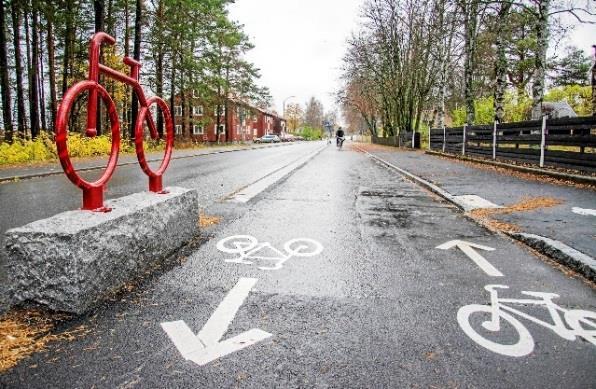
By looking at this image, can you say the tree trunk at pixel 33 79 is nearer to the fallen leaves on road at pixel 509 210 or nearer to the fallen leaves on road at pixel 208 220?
the fallen leaves on road at pixel 208 220

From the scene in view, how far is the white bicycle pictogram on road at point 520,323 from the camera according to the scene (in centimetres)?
267

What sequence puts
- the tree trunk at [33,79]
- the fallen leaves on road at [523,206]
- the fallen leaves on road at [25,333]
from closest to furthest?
the fallen leaves on road at [25,333], the fallen leaves on road at [523,206], the tree trunk at [33,79]

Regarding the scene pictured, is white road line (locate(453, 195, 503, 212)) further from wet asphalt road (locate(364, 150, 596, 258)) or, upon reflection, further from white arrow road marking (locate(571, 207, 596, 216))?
white arrow road marking (locate(571, 207, 596, 216))

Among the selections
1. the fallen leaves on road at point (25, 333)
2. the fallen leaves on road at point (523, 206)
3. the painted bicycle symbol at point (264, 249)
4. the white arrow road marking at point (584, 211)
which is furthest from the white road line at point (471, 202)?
the fallen leaves on road at point (25, 333)

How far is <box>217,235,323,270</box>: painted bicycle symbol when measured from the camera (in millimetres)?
4480

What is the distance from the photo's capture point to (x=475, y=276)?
4016mm

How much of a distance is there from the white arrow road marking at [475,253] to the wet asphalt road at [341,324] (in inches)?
3.1

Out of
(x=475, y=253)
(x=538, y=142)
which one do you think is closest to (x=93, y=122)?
(x=475, y=253)

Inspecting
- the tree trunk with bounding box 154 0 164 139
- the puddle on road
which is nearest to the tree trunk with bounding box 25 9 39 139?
the tree trunk with bounding box 154 0 164 139

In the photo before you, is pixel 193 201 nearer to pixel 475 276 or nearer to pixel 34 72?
pixel 475 276

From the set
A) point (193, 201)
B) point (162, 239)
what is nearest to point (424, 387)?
point (162, 239)

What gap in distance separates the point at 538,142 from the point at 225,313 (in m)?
14.1

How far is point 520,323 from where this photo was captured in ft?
9.86

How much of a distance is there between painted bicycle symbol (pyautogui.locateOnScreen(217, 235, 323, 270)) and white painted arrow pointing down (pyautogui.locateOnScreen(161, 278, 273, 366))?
3.97 ft
